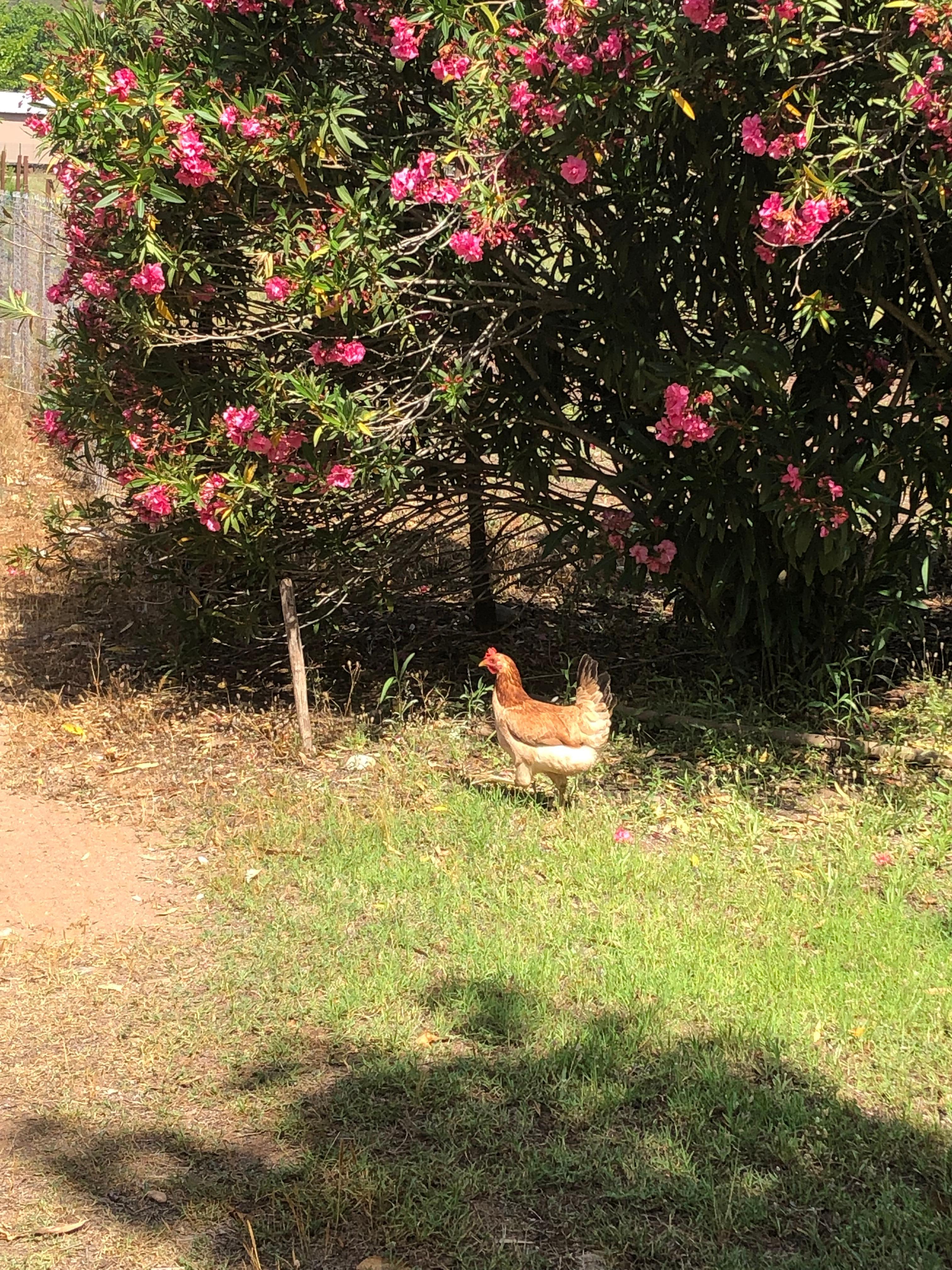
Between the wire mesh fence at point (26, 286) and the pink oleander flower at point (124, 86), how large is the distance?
7.75 metres

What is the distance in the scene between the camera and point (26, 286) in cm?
1463

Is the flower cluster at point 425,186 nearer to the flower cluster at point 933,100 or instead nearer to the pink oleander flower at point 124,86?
the pink oleander flower at point 124,86

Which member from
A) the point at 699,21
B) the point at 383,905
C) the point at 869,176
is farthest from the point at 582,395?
the point at 383,905

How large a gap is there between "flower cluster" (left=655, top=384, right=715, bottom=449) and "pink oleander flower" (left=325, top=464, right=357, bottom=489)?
55.3 inches

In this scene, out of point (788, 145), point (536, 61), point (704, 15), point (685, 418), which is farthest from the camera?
point (685, 418)

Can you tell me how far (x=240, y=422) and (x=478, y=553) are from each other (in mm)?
2177

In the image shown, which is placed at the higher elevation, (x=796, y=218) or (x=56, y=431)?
(x=796, y=218)

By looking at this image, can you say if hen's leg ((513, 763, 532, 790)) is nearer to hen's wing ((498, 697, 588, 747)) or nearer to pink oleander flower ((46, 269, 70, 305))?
hen's wing ((498, 697, 588, 747))

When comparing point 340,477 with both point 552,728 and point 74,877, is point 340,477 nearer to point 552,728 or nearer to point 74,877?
point 552,728

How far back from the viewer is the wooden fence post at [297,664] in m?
6.88

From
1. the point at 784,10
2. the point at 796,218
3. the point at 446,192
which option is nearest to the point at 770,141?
the point at 796,218

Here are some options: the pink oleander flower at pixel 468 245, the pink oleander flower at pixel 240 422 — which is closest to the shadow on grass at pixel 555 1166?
the pink oleander flower at pixel 240 422

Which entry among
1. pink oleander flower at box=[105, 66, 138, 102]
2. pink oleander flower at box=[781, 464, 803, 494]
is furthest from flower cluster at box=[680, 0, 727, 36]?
pink oleander flower at box=[105, 66, 138, 102]

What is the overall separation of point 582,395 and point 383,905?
302cm
